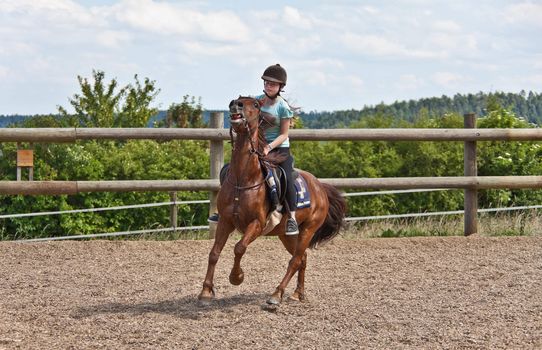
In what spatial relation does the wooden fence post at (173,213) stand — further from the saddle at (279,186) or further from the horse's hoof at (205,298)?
the horse's hoof at (205,298)

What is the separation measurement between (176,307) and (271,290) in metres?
1.33

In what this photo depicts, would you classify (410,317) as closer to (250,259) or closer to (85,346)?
(85,346)

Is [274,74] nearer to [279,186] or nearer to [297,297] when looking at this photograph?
[279,186]

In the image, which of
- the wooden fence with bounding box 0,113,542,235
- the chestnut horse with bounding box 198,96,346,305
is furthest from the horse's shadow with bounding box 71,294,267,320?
the wooden fence with bounding box 0,113,542,235

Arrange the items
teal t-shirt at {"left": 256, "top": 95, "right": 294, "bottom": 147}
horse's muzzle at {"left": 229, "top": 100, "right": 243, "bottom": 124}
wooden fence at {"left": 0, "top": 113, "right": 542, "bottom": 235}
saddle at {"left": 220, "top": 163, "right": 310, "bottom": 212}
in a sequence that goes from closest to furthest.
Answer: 1. horse's muzzle at {"left": 229, "top": 100, "right": 243, "bottom": 124}
2. saddle at {"left": 220, "top": 163, "right": 310, "bottom": 212}
3. teal t-shirt at {"left": 256, "top": 95, "right": 294, "bottom": 147}
4. wooden fence at {"left": 0, "top": 113, "right": 542, "bottom": 235}

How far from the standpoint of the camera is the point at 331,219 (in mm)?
9266

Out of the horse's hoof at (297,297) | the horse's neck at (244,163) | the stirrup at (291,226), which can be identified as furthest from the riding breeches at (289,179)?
the horse's hoof at (297,297)

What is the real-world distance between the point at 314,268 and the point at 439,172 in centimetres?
664

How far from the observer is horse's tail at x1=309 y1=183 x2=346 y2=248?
920 centimetres

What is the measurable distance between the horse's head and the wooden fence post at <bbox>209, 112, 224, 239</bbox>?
3.90 m

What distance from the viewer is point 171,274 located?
991cm

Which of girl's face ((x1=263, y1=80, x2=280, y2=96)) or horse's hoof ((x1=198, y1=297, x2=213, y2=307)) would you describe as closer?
horse's hoof ((x1=198, y1=297, x2=213, y2=307))

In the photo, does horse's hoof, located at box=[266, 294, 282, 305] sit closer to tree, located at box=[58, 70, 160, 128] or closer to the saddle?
the saddle

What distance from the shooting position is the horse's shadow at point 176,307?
7.70 metres
